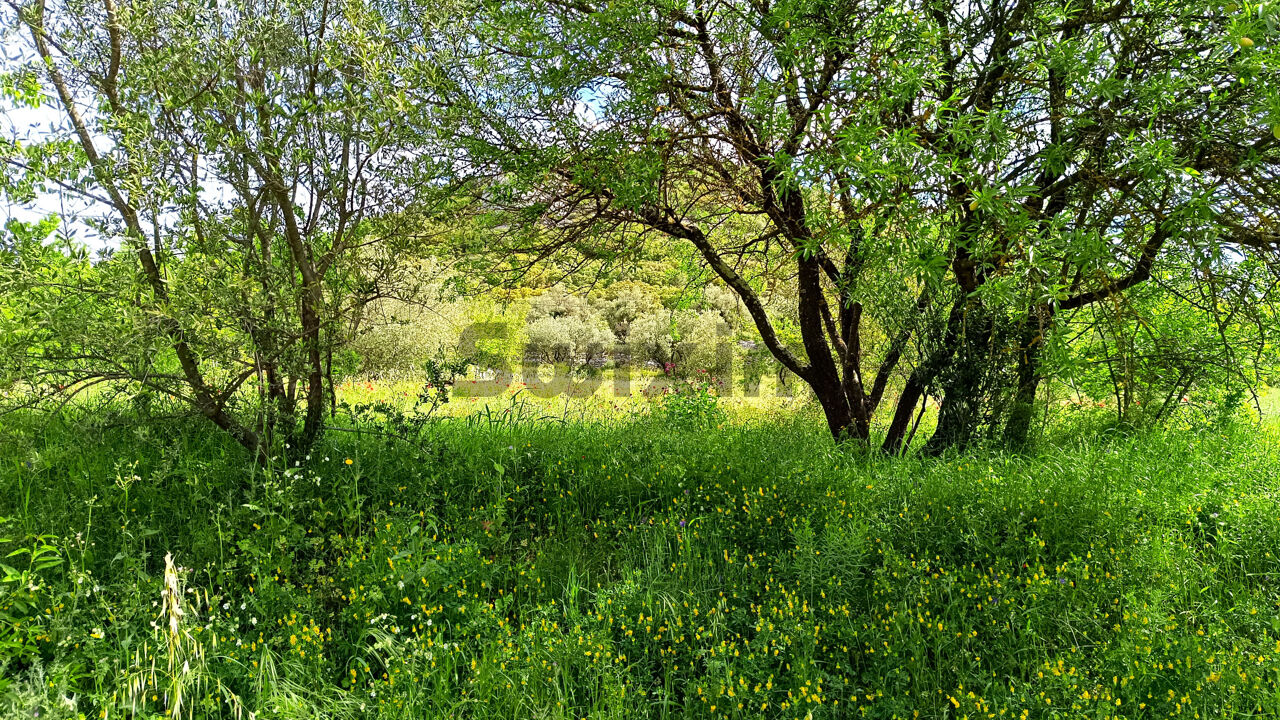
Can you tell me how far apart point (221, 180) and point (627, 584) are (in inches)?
137

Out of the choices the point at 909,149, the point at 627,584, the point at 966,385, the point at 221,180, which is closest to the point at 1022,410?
the point at 966,385

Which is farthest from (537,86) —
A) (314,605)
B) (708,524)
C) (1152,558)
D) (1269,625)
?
(1269,625)

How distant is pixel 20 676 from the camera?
3014mm

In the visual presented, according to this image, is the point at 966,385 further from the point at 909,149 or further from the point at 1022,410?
the point at 909,149

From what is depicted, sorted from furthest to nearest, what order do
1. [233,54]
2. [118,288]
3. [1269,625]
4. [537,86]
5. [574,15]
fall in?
[574,15]
[537,86]
[233,54]
[118,288]
[1269,625]

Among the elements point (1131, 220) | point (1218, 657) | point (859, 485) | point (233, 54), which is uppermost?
point (233, 54)

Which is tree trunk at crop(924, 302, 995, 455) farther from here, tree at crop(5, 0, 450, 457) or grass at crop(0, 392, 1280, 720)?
tree at crop(5, 0, 450, 457)

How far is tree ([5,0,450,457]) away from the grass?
728mm

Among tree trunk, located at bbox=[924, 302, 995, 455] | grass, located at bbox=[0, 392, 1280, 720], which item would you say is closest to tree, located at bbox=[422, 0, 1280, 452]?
tree trunk, located at bbox=[924, 302, 995, 455]

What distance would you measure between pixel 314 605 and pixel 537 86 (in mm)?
3651

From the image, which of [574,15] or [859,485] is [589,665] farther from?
[574,15]

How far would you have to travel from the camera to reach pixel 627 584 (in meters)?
3.60

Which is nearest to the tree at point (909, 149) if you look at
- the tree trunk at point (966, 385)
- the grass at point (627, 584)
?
the tree trunk at point (966, 385)

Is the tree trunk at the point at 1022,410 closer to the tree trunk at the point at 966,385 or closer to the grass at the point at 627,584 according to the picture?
A: the tree trunk at the point at 966,385
